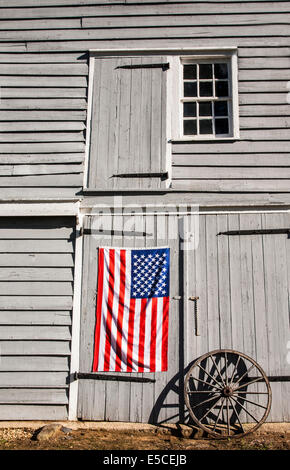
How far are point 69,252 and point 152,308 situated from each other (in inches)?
59.8

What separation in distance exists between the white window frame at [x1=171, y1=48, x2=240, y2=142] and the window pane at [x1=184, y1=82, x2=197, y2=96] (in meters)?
0.11

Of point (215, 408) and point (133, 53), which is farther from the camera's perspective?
point (133, 53)

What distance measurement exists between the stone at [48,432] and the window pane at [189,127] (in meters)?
4.81

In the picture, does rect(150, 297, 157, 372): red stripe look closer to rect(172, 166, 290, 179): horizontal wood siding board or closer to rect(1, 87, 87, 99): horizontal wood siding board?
rect(172, 166, 290, 179): horizontal wood siding board

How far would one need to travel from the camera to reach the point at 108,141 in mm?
6988

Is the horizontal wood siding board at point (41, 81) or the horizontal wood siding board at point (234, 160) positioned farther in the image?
the horizontal wood siding board at point (41, 81)

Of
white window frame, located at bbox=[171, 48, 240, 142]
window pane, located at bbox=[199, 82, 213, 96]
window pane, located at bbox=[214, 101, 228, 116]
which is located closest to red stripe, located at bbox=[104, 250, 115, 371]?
white window frame, located at bbox=[171, 48, 240, 142]

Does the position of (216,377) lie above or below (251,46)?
below

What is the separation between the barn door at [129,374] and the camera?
6.07 meters

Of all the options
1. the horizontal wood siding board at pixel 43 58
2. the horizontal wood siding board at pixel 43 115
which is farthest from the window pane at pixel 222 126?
the horizontal wood siding board at pixel 43 58

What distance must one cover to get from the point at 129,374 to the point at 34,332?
4.99ft

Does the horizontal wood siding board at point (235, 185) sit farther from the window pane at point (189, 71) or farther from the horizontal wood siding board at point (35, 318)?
the horizontal wood siding board at point (35, 318)

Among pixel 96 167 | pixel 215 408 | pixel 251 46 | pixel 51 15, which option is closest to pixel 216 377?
pixel 215 408

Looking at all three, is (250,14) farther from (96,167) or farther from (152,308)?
(152,308)
